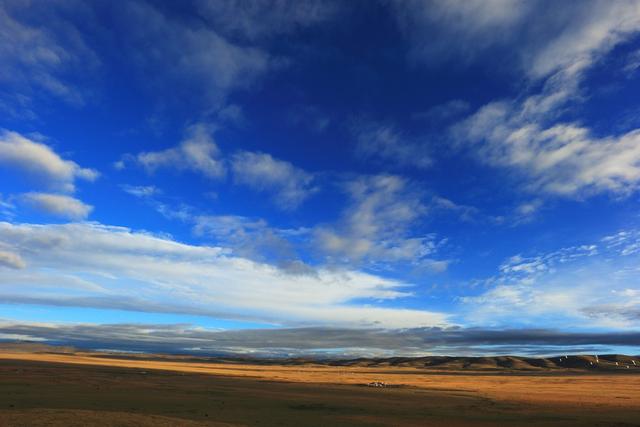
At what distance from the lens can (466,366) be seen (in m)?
199

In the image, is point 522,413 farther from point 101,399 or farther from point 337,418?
point 101,399

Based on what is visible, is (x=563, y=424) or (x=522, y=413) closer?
(x=563, y=424)

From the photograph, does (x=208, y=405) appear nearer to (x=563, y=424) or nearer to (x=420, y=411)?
(x=420, y=411)

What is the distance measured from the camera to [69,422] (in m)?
20.4

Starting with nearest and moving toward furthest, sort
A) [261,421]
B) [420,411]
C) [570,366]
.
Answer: [261,421] → [420,411] → [570,366]

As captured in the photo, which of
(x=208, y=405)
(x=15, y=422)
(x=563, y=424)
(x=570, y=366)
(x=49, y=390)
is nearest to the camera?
A: (x=15, y=422)

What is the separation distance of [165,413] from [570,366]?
20774cm

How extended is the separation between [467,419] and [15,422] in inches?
1090

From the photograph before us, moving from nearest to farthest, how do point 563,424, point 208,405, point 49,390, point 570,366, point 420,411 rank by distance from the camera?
point 563,424
point 208,405
point 420,411
point 49,390
point 570,366

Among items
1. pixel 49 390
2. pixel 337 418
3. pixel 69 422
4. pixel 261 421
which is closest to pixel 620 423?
pixel 337 418

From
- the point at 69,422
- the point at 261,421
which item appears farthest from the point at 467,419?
the point at 69,422

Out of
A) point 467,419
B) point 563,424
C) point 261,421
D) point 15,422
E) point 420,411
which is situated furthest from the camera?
point 420,411

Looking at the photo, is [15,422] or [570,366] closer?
[15,422]

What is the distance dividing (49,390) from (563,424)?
42575mm
